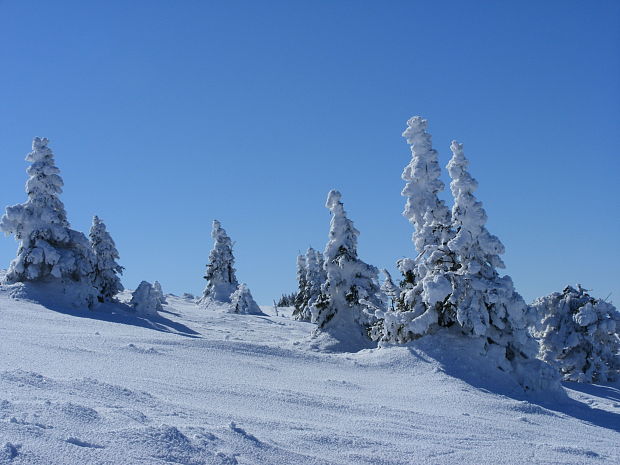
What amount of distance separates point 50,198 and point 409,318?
836 inches

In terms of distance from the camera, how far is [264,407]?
468 inches

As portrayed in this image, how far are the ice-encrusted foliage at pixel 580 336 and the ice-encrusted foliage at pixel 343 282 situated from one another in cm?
1004

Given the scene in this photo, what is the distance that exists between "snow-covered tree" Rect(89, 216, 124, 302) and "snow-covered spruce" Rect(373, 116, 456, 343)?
19992 millimetres

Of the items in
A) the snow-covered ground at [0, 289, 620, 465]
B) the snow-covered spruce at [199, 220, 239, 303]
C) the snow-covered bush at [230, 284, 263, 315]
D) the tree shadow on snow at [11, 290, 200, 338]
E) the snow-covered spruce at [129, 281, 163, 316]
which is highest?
the snow-covered spruce at [199, 220, 239, 303]

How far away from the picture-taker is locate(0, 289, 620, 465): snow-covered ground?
8000 mm

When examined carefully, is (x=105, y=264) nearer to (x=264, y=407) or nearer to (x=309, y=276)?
(x=309, y=276)

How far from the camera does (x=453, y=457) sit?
998 centimetres

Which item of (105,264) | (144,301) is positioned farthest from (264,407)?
(105,264)

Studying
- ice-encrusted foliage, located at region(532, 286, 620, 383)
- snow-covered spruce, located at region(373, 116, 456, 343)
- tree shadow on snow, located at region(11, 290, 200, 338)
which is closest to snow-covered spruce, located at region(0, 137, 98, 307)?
tree shadow on snow, located at region(11, 290, 200, 338)

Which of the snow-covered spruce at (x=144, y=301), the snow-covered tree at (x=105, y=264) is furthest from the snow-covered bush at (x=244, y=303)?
the snow-covered spruce at (x=144, y=301)

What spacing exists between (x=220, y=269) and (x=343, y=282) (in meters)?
36.5

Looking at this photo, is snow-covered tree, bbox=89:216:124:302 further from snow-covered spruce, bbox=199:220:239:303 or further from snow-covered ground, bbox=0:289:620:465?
snow-covered spruce, bbox=199:220:239:303

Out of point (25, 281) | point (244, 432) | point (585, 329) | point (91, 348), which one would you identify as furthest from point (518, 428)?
point (25, 281)

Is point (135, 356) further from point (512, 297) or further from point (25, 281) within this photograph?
point (25, 281)
